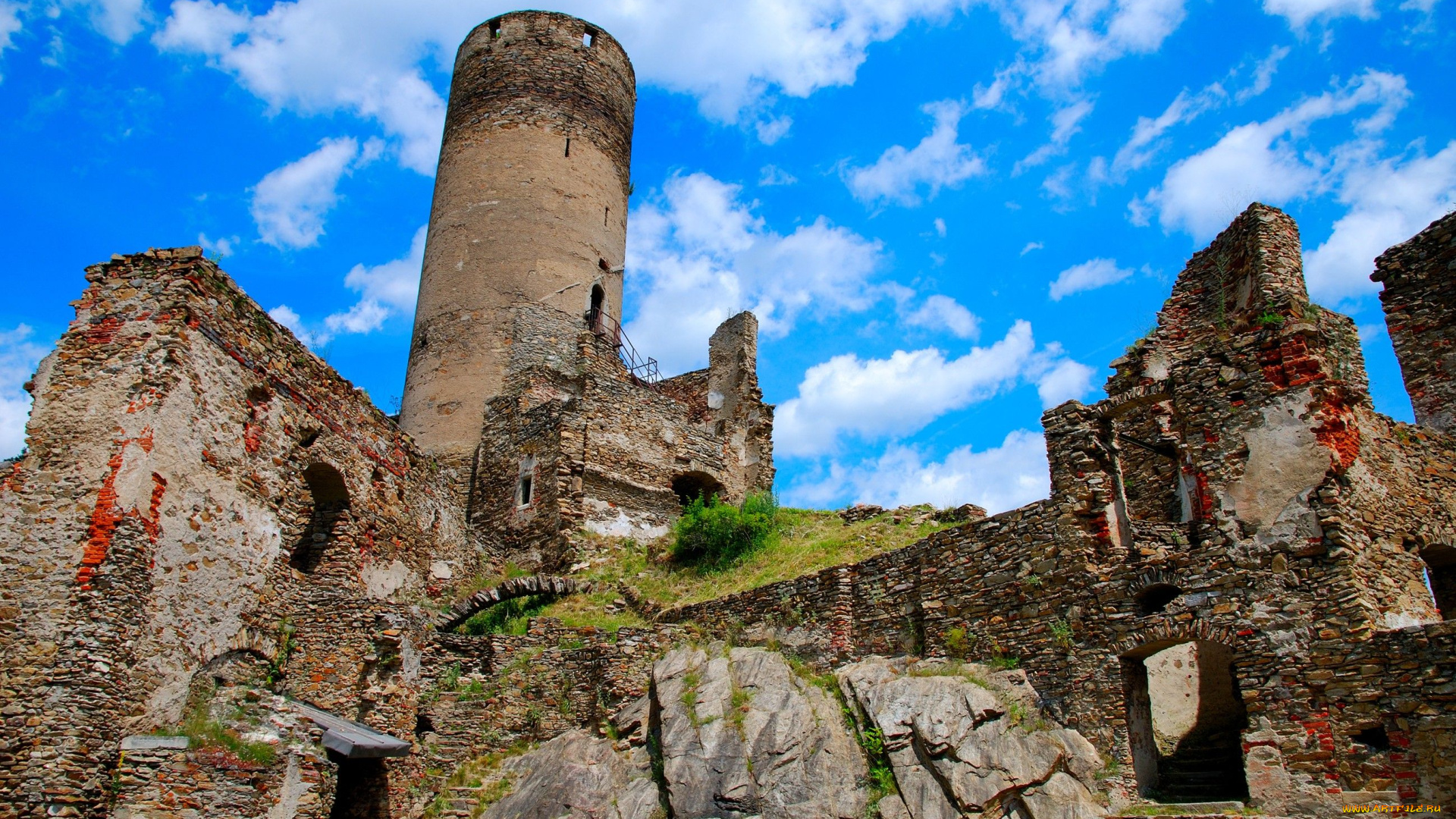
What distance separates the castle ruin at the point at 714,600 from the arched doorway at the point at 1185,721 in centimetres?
6

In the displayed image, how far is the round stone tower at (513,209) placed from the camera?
81.8 feet

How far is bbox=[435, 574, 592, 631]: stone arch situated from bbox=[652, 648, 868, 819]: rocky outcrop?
5.00 m

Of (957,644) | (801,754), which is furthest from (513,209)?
(801,754)

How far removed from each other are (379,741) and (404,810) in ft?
4.89

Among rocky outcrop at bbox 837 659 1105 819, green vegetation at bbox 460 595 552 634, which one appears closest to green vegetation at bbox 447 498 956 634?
green vegetation at bbox 460 595 552 634

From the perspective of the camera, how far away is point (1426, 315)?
1691cm

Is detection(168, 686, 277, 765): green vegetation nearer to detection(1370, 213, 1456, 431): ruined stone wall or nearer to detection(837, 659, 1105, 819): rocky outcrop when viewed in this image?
detection(837, 659, 1105, 819): rocky outcrop

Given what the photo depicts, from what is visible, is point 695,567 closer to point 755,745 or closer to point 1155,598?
point 755,745

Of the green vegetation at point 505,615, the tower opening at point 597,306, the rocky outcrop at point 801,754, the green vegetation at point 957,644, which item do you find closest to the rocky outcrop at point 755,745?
the rocky outcrop at point 801,754

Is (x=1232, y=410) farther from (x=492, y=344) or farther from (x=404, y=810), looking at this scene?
(x=492, y=344)

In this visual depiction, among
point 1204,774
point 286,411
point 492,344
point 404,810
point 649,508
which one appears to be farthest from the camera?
point 492,344

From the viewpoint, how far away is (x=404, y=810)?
14047 mm

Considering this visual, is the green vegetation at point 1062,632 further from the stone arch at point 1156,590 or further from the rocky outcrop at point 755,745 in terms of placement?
the rocky outcrop at point 755,745

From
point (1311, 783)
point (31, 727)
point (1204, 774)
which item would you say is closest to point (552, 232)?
point (31, 727)
